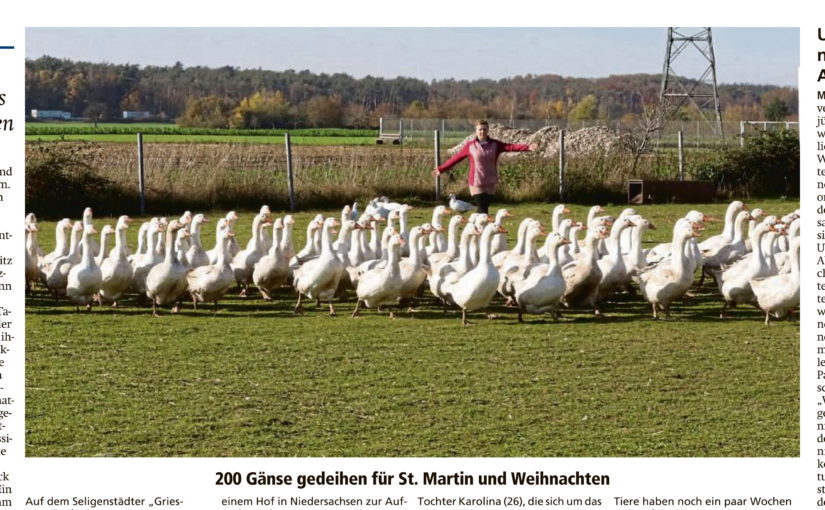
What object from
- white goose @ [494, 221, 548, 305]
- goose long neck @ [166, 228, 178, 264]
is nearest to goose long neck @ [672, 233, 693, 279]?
white goose @ [494, 221, 548, 305]

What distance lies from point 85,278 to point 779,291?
8.55 metres

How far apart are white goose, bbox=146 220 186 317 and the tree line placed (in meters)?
41.8

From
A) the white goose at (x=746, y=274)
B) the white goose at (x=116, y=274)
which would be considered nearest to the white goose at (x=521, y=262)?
the white goose at (x=746, y=274)

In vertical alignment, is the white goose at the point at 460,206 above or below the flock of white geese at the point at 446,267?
above

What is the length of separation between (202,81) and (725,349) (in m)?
88.9

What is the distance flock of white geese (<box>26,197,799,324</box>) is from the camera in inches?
537

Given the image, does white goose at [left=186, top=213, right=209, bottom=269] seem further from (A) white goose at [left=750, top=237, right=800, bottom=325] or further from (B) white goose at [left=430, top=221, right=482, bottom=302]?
(A) white goose at [left=750, top=237, right=800, bottom=325]

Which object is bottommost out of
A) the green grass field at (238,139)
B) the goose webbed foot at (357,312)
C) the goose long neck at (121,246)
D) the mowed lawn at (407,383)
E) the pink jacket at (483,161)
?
the mowed lawn at (407,383)

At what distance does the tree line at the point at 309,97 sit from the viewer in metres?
72.1

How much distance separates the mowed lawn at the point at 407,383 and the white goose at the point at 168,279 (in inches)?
10.0

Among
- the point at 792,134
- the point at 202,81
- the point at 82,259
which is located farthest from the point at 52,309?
the point at 202,81

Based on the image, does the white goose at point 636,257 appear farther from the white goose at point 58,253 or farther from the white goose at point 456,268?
the white goose at point 58,253

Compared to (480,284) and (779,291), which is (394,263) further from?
(779,291)

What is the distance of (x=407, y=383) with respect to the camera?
10453mm
